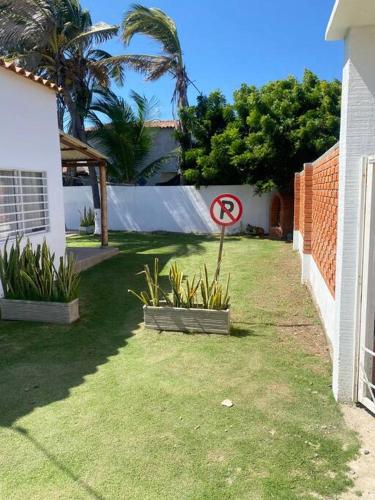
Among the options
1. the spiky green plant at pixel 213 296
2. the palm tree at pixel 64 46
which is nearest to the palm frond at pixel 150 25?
the palm tree at pixel 64 46

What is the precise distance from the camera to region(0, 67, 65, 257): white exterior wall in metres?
7.32

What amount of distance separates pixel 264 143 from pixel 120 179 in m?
7.82

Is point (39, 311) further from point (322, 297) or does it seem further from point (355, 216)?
point (355, 216)

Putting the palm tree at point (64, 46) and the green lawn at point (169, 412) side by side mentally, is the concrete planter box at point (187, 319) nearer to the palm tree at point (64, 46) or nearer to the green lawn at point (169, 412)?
the green lawn at point (169, 412)

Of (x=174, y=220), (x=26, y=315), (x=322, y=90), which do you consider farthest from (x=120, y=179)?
(x=26, y=315)

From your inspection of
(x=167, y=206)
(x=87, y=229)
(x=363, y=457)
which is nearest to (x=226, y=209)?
(x=363, y=457)

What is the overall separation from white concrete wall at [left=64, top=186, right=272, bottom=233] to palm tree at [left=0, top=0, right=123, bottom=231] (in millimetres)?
1726

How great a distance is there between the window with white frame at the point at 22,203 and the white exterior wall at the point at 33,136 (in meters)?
0.15

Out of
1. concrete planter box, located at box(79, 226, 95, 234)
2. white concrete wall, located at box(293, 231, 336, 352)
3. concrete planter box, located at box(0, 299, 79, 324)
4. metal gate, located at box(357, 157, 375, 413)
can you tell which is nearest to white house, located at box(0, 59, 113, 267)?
concrete planter box, located at box(0, 299, 79, 324)

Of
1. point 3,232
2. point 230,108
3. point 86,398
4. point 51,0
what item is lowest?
point 86,398

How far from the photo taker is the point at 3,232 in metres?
7.53

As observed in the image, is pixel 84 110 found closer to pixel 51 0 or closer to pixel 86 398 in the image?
pixel 51 0

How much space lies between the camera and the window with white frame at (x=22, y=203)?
25.0 ft

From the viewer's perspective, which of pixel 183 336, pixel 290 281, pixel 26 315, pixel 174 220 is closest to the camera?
pixel 183 336
